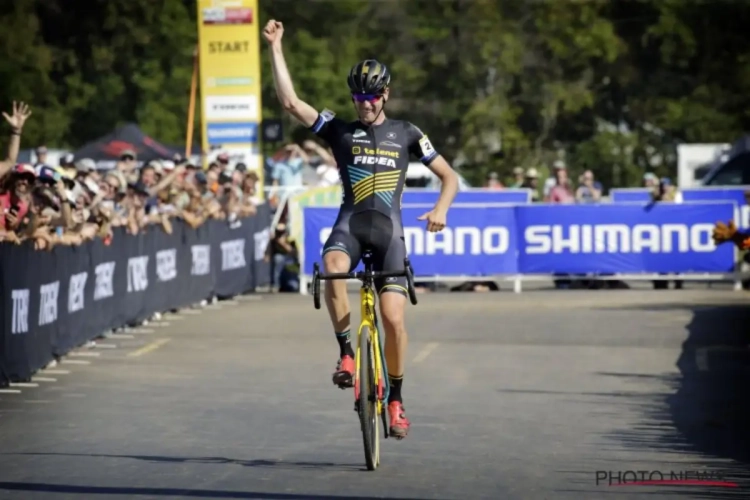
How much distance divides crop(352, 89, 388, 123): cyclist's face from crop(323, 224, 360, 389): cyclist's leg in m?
0.67

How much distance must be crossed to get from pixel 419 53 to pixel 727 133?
10.1m

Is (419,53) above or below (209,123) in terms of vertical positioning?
above

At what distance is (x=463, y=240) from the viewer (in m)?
28.1

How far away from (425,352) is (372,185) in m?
7.79

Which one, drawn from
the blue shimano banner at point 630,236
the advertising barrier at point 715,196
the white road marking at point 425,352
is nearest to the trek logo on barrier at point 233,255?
the blue shimano banner at point 630,236

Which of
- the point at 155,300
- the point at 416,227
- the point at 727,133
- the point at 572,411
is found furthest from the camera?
the point at 727,133

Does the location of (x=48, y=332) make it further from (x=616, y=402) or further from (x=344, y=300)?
(x=344, y=300)

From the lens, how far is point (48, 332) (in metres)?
17.5

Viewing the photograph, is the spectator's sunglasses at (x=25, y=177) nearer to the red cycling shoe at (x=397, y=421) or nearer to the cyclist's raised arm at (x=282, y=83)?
the cyclist's raised arm at (x=282, y=83)

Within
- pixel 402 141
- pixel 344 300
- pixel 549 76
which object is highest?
pixel 549 76

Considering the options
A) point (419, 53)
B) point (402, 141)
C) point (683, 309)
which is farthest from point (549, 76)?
point (402, 141)

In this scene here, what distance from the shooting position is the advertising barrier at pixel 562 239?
92.4 feet

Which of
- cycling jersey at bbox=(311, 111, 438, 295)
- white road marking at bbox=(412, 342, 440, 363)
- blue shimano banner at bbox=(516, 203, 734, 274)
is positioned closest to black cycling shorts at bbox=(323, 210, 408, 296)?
cycling jersey at bbox=(311, 111, 438, 295)

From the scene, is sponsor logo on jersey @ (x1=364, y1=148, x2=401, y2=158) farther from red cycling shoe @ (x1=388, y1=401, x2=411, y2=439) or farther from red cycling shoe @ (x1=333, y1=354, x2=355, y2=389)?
red cycling shoe @ (x1=388, y1=401, x2=411, y2=439)
